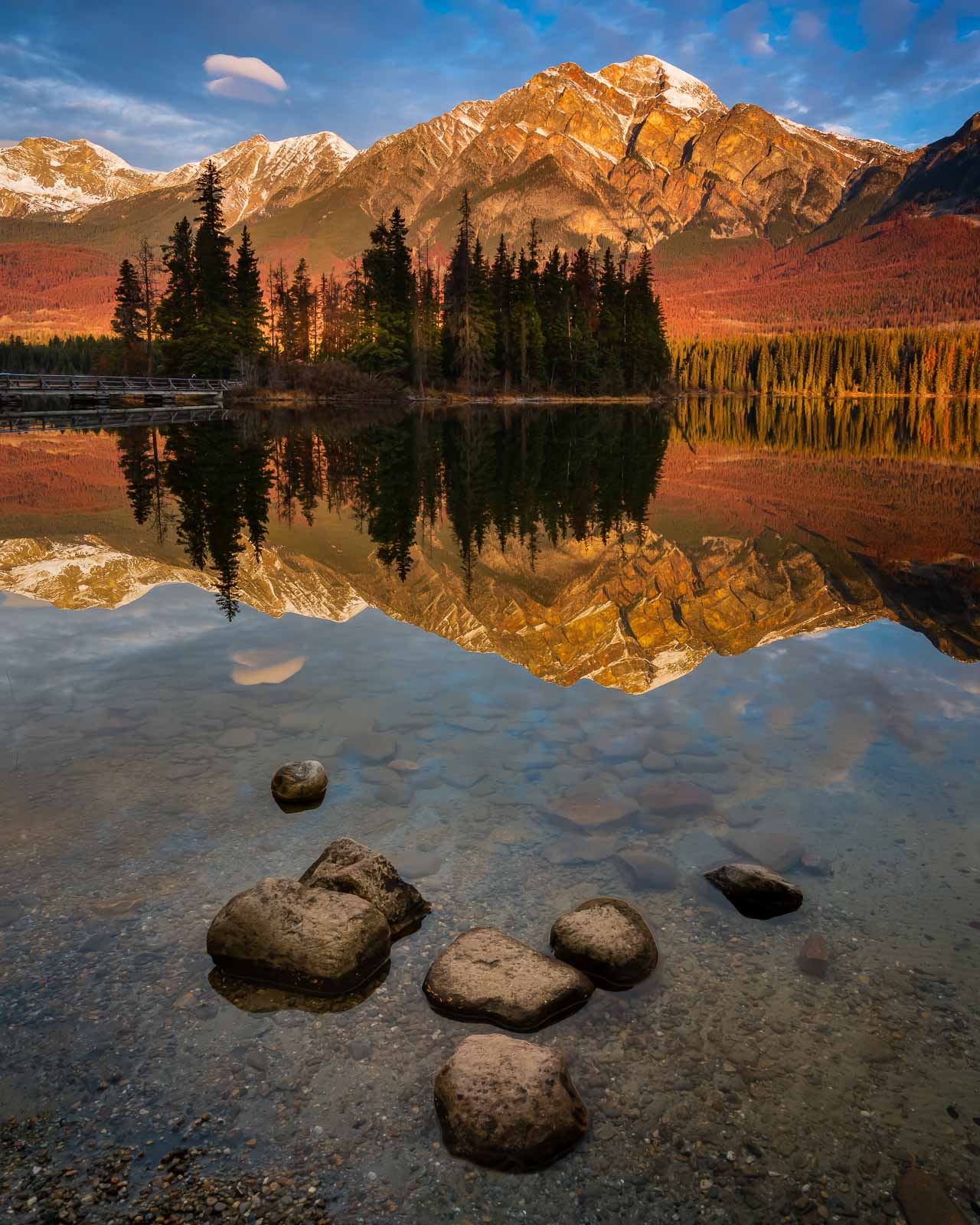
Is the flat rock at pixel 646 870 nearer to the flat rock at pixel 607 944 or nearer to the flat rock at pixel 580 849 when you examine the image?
the flat rock at pixel 580 849

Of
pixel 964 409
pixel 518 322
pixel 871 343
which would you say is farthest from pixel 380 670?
pixel 871 343

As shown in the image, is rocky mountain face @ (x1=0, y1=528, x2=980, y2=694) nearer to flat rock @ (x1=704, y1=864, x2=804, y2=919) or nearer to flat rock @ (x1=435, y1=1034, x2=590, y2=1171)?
flat rock @ (x1=704, y1=864, x2=804, y2=919)

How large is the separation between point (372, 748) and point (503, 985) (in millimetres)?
4001

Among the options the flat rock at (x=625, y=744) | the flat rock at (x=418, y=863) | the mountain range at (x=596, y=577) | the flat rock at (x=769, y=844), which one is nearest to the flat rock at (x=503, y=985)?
the flat rock at (x=418, y=863)

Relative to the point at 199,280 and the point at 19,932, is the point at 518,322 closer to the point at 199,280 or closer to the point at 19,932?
the point at 199,280

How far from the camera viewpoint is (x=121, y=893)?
20.3ft

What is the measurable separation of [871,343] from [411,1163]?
20604 centimetres

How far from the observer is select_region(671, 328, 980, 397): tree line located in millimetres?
169750

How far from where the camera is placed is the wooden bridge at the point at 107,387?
54906 millimetres

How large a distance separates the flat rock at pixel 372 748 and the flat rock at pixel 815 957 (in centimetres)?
432

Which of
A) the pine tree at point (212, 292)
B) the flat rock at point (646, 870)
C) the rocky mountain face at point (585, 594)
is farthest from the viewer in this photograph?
the pine tree at point (212, 292)

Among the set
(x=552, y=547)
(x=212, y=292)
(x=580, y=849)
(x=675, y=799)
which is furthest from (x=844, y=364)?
(x=580, y=849)

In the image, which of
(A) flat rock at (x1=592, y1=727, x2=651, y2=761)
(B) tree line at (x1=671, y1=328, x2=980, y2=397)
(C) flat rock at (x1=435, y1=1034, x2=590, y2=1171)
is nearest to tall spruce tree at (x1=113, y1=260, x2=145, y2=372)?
(A) flat rock at (x1=592, y1=727, x2=651, y2=761)

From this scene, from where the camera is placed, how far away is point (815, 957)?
567 centimetres
